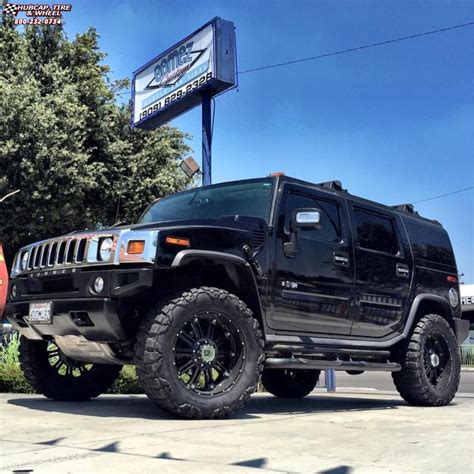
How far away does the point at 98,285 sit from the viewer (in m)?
4.67

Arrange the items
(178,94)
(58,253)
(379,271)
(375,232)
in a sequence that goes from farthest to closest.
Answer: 1. (178,94)
2. (375,232)
3. (379,271)
4. (58,253)

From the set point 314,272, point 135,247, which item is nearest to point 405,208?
point 314,272

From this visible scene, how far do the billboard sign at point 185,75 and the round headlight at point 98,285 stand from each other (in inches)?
362

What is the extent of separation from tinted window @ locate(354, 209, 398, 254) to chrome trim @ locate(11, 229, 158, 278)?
263cm

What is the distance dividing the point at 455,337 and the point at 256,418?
3186 mm

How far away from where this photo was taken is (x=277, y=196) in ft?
18.6

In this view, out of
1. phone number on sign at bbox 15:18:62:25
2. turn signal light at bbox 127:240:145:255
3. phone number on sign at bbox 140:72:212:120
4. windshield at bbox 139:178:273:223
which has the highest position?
phone number on sign at bbox 15:18:62:25

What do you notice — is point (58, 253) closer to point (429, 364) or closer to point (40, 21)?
point (429, 364)

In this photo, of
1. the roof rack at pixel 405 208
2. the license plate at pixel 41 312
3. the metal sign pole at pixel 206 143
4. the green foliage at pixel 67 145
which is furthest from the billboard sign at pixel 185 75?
the license plate at pixel 41 312

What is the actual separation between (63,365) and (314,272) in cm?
273

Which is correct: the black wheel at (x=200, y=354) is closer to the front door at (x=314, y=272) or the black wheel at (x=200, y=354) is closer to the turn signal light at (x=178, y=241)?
the turn signal light at (x=178, y=241)

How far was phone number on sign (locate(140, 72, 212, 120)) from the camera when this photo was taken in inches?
529

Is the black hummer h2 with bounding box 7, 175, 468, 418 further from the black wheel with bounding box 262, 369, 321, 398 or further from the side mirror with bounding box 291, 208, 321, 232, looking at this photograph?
the black wheel with bounding box 262, 369, 321, 398

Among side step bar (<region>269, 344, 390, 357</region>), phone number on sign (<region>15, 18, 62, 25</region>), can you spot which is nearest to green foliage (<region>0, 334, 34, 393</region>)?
side step bar (<region>269, 344, 390, 357</region>)
